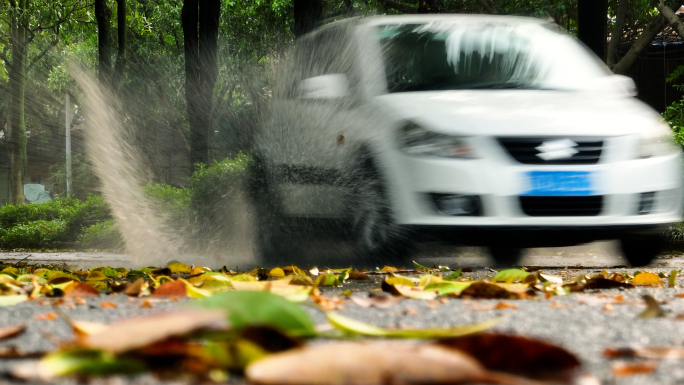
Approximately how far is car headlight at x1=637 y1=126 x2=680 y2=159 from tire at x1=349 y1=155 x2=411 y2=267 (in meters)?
1.49

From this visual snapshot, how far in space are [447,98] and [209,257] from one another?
11.3 ft

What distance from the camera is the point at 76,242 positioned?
18.0m

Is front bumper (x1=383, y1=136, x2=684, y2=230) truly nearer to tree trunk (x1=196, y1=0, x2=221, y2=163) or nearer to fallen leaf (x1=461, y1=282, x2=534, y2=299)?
fallen leaf (x1=461, y1=282, x2=534, y2=299)

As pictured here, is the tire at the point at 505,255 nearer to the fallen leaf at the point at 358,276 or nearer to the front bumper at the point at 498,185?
the front bumper at the point at 498,185

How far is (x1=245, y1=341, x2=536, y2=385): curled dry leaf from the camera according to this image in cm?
126

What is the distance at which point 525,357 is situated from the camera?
1.48 metres

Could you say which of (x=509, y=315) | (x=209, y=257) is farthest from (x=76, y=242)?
(x=509, y=315)

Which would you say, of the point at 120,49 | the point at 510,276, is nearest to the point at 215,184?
the point at 510,276

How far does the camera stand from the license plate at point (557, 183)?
16.6 feet

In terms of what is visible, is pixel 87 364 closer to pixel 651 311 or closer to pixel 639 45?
pixel 651 311

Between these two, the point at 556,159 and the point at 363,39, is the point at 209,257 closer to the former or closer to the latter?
the point at 363,39

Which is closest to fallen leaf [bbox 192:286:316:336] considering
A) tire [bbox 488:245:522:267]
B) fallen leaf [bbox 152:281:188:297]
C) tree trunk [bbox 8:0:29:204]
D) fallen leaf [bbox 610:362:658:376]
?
fallen leaf [bbox 610:362:658:376]

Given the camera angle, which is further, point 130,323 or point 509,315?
point 509,315

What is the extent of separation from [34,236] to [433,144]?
16.4m
